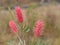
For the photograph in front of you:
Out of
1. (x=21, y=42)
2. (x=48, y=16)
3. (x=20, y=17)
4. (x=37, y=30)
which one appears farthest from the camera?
(x=48, y=16)

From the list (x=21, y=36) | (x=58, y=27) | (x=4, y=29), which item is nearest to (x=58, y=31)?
(x=58, y=27)

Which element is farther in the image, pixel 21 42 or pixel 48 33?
pixel 48 33

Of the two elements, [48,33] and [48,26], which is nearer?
[48,33]

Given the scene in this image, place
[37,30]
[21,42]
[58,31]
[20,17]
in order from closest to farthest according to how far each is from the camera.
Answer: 1. [37,30]
2. [20,17]
3. [21,42]
4. [58,31]

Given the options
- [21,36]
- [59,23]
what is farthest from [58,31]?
[21,36]

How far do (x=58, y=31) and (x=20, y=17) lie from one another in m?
4.32

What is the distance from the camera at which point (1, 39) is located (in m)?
5.14

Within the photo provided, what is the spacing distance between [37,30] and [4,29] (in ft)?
13.8

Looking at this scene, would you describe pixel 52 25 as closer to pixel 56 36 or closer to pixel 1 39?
pixel 56 36

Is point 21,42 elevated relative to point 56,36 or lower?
elevated

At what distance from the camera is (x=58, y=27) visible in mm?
5879

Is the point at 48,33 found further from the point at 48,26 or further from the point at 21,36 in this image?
the point at 21,36

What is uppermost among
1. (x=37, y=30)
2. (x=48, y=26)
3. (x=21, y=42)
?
(x=37, y=30)

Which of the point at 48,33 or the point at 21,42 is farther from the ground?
the point at 21,42
